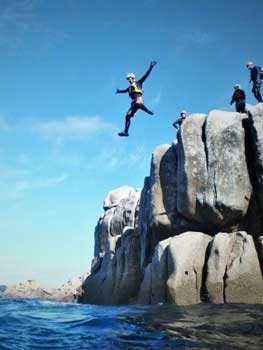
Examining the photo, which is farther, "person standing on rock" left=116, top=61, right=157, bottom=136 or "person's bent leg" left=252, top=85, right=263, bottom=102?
"person's bent leg" left=252, top=85, right=263, bottom=102

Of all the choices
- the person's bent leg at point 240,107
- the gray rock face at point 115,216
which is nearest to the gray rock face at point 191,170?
the person's bent leg at point 240,107

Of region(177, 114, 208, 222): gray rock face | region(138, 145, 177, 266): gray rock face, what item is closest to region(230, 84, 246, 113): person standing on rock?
region(177, 114, 208, 222): gray rock face

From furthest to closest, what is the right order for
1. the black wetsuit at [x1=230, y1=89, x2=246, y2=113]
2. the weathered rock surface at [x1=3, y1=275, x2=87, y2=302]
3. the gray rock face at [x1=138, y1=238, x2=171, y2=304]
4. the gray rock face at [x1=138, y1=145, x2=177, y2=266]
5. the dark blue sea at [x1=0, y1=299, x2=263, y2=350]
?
1. the weathered rock surface at [x1=3, y1=275, x2=87, y2=302]
2. the black wetsuit at [x1=230, y1=89, x2=246, y2=113]
3. the gray rock face at [x1=138, y1=145, x2=177, y2=266]
4. the gray rock face at [x1=138, y1=238, x2=171, y2=304]
5. the dark blue sea at [x1=0, y1=299, x2=263, y2=350]

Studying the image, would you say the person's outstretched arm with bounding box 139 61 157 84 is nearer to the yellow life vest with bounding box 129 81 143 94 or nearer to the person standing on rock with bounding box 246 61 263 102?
the yellow life vest with bounding box 129 81 143 94

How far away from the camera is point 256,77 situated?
22578 millimetres

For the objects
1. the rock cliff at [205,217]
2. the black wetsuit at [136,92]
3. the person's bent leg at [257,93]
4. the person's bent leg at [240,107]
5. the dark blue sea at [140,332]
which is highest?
the person's bent leg at [257,93]

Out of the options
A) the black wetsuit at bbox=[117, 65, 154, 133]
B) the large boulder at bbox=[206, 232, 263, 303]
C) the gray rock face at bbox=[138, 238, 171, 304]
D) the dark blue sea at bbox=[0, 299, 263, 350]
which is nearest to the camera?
the dark blue sea at bbox=[0, 299, 263, 350]

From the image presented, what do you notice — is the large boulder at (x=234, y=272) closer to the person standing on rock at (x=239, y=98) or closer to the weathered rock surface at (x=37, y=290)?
the person standing on rock at (x=239, y=98)

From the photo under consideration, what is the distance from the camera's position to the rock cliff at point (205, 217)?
16438 mm

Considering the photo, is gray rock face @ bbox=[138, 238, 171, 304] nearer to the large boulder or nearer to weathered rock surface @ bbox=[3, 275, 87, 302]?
the large boulder

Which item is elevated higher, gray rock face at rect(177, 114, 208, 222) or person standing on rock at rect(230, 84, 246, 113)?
person standing on rock at rect(230, 84, 246, 113)

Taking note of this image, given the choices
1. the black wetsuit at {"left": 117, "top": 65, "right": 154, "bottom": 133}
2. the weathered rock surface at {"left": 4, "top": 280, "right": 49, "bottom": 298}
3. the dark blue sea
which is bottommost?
the dark blue sea

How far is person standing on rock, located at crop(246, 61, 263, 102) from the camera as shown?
73.7 feet

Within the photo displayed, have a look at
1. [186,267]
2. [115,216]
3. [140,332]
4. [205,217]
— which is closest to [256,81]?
[205,217]
